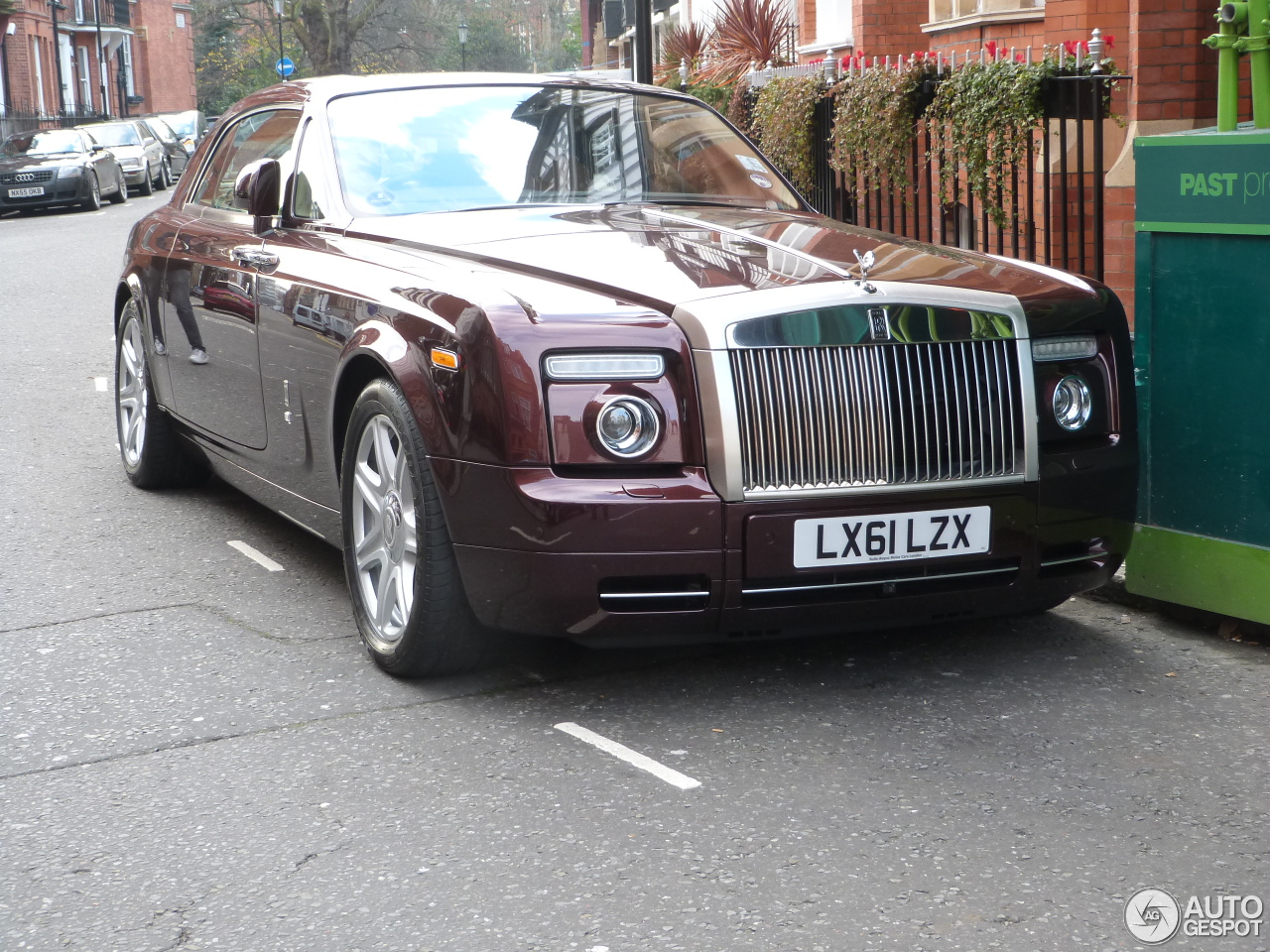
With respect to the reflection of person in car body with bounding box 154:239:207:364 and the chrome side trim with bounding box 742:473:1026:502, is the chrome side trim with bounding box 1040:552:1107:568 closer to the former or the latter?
the chrome side trim with bounding box 742:473:1026:502

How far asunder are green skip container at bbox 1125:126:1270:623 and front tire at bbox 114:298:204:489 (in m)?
3.89

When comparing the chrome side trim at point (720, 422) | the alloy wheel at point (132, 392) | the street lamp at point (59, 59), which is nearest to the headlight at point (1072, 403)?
the chrome side trim at point (720, 422)

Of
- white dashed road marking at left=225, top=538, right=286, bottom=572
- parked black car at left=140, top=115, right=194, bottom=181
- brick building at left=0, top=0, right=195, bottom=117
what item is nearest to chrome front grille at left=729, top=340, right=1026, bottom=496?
white dashed road marking at left=225, top=538, right=286, bottom=572

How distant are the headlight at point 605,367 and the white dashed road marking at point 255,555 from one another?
2162 mm

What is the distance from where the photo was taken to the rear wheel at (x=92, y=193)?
2917cm

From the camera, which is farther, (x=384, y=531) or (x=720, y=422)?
(x=384, y=531)

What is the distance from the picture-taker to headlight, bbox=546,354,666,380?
3.77m

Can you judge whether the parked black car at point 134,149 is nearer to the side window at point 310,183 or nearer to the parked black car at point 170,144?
the parked black car at point 170,144

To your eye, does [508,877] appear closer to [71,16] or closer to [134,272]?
[134,272]

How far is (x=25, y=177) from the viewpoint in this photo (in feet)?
93.3

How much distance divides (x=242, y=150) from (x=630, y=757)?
351 cm

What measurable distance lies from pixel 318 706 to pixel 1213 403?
265 cm

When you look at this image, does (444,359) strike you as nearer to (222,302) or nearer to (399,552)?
(399,552)

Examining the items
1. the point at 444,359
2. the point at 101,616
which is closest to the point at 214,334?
the point at 101,616
